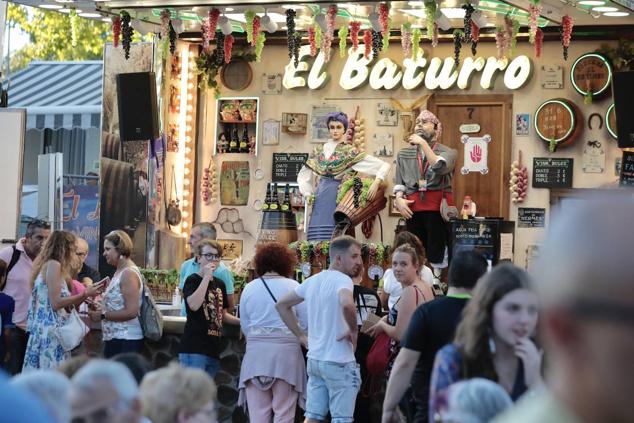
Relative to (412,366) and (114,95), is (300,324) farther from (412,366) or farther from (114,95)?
(114,95)

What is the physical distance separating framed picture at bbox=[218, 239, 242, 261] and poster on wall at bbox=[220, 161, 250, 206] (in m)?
0.49

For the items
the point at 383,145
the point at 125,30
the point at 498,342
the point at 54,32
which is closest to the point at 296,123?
the point at 383,145

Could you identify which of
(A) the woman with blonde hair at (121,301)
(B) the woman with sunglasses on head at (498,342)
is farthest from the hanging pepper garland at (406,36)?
(B) the woman with sunglasses on head at (498,342)

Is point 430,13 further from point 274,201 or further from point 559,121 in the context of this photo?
point 274,201

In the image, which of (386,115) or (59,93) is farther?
(59,93)

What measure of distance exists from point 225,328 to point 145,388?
610cm

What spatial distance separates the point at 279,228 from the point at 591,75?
406cm

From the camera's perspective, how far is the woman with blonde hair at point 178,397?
13.1 feet

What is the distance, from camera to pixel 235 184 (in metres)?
16.0

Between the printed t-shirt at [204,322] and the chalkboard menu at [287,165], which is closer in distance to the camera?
the printed t-shirt at [204,322]

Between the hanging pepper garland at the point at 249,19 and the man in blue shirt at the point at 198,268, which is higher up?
the hanging pepper garland at the point at 249,19

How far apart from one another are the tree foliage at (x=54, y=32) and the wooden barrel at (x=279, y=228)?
13.9 meters

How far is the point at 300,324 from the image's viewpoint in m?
8.97

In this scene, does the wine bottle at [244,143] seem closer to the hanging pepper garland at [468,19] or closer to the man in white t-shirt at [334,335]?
the hanging pepper garland at [468,19]
